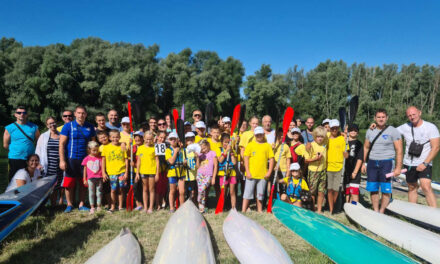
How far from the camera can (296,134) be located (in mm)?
4738

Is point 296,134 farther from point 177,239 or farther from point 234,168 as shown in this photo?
point 177,239

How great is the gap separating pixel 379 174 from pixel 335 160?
0.66 metres

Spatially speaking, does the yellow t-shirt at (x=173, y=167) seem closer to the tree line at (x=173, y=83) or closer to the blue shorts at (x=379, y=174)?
the blue shorts at (x=379, y=174)

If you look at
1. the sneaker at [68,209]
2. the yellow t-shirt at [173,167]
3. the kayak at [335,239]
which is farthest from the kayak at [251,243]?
the sneaker at [68,209]

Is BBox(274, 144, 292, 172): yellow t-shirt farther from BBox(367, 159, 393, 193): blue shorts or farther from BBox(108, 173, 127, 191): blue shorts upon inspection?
BBox(108, 173, 127, 191): blue shorts

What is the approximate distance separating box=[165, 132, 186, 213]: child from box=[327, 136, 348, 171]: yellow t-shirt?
92.7 inches

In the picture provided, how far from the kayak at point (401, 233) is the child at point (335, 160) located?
0.41 m

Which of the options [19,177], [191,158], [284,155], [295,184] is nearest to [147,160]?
[191,158]

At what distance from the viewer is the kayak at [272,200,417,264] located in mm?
2797

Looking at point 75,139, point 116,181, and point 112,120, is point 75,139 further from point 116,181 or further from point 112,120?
point 116,181

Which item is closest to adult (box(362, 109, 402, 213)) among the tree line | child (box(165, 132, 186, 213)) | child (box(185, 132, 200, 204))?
child (box(185, 132, 200, 204))

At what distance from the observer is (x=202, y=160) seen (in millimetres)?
4344

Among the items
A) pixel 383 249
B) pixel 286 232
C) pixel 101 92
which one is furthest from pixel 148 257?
pixel 101 92

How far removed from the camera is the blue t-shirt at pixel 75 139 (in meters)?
4.14
